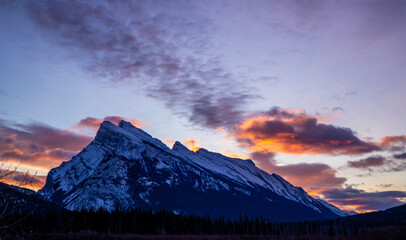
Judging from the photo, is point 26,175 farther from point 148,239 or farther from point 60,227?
point 60,227

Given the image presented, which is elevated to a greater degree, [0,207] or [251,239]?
[0,207]

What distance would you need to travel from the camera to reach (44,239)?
14300 cm

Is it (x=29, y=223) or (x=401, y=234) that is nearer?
(x=401, y=234)

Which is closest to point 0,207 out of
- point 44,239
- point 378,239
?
point 378,239

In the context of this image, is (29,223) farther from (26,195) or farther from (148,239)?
(26,195)

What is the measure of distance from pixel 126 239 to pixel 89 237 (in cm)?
1479

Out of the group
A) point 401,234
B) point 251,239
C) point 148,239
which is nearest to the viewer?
point 401,234

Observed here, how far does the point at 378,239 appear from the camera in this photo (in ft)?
316

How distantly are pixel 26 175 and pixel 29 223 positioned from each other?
172 meters

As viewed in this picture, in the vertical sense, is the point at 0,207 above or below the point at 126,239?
above

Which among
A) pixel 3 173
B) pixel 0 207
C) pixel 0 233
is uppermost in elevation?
pixel 3 173

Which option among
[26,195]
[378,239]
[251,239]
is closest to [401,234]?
[378,239]

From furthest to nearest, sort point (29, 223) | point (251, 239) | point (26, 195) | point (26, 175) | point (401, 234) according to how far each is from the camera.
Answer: point (251, 239)
point (29, 223)
point (401, 234)
point (26, 195)
point (26, 175)

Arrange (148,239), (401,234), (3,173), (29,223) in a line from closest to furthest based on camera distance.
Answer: (3,173) → (401,234) → (148,239) → (29,223)
